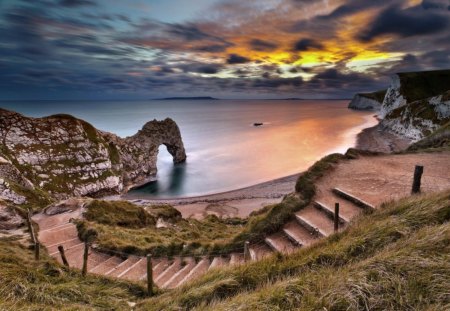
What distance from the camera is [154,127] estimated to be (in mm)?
63562

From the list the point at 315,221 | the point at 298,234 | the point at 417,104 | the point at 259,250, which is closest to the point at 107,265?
the point at 259,250

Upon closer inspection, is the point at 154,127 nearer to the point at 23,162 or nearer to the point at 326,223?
the point at 23,162

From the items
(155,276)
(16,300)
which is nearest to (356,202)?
(155,276)

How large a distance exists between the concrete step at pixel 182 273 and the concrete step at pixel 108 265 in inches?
150

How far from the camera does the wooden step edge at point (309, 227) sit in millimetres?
10672

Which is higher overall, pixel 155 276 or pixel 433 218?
pixel 433 218

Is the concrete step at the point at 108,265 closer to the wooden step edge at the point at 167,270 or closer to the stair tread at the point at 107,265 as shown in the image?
the stair tread at the point at 107,265

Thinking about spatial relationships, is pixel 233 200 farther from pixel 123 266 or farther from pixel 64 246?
pixel 123 266

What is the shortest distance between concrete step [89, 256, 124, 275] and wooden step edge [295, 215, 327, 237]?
32.7ft

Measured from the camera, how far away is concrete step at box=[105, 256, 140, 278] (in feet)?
40.0

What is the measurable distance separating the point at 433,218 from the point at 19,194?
114 feet

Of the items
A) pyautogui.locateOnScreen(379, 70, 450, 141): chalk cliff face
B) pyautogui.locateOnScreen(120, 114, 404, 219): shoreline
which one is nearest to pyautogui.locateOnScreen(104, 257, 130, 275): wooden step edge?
pyautogui.locateOnScreen(120, 114, 404, 219): shoreline

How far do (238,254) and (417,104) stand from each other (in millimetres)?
91294

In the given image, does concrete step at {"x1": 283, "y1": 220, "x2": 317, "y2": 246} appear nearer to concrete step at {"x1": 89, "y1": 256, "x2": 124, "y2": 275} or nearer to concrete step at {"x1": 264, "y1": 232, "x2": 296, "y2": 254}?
concrete step at {"x1": 264, "y1": 232, "x2": 296, "y2": 254}
